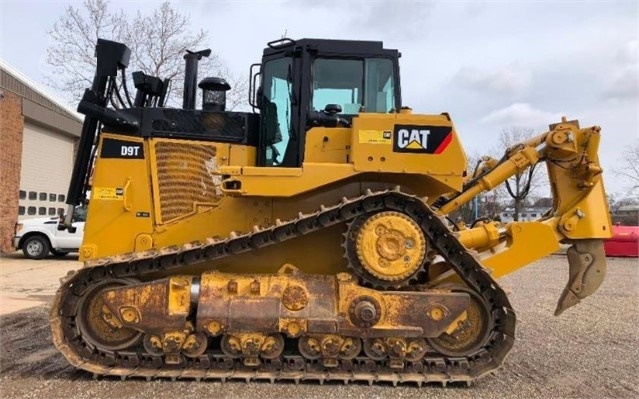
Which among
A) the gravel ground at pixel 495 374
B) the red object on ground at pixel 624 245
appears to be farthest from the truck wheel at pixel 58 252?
the red object on ground at pixel 624 245

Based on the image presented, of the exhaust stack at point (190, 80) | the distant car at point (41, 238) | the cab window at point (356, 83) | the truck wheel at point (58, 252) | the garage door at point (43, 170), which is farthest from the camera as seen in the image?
the garage door at point (43, 170)

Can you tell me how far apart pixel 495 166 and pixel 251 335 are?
11.0 feet

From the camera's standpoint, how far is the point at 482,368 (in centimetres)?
508

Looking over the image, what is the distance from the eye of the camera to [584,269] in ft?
18.8

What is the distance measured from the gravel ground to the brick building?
14411 mm

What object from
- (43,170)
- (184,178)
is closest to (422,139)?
(184,178)

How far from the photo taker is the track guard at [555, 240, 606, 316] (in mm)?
5715

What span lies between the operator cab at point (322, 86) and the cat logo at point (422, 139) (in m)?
0.79

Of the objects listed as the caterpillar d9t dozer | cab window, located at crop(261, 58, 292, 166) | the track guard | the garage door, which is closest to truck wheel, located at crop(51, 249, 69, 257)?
the garage door

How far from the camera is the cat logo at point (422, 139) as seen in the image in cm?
526

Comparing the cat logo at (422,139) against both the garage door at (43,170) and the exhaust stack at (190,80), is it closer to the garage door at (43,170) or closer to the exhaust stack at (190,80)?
the exhaust stack at (190,80)

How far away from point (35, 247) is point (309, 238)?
16.4 metres

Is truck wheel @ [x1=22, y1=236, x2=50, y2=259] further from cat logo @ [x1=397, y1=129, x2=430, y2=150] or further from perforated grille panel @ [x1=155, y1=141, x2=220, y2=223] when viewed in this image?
cat logo @ [x1=397, y1=129, x2=430, y2=150]

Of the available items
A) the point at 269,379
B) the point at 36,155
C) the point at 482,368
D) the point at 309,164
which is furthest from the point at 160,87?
the point at 36,155
